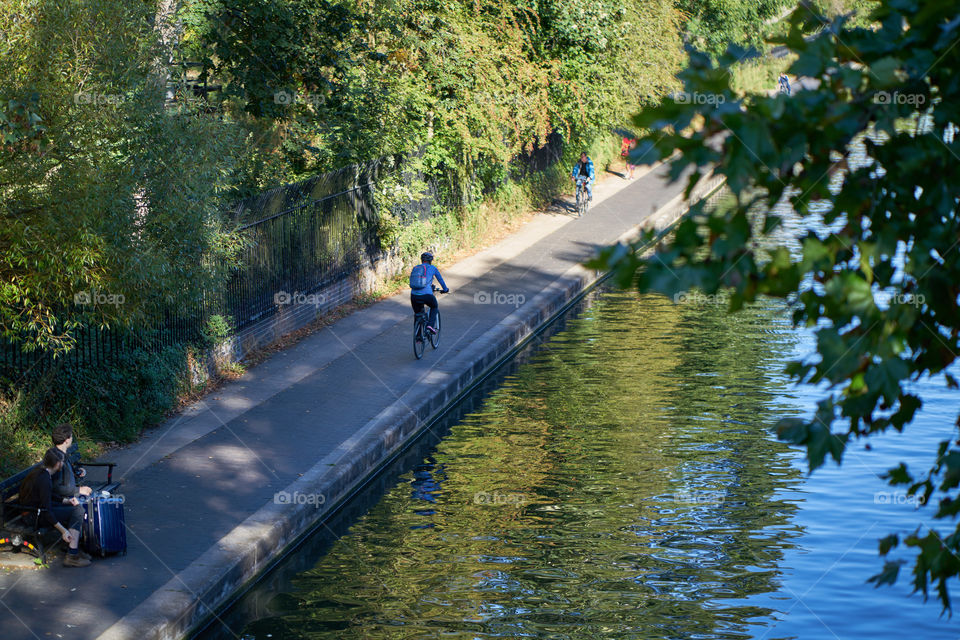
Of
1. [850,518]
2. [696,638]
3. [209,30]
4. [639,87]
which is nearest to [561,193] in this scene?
[639,87]

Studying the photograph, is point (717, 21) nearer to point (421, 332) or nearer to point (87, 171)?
point (421, 332)

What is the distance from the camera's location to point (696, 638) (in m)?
8.39

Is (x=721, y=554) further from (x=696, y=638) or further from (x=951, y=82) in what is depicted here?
(x=951, y=82)

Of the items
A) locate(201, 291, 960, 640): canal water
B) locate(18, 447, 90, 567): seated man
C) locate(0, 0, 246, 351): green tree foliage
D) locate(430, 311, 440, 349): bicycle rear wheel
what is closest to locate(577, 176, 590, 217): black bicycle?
locate(201, 291, 960, 640): canal water

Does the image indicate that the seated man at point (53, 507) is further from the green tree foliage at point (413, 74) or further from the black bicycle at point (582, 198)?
the black bicycle at point (582, 198)

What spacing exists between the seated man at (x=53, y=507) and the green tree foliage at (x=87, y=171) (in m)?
1.74

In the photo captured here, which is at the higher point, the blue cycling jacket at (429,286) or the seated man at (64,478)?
the blue cycling jacket at (429,286)

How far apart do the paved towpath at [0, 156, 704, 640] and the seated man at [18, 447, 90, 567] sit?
15 centimetres

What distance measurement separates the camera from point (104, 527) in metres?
8.65

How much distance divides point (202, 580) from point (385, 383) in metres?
6.41

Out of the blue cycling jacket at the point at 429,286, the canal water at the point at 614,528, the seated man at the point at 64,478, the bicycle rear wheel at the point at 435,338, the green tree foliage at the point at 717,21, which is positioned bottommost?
the canal water at the point at 614,528

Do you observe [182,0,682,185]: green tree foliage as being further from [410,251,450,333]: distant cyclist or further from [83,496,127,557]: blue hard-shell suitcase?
[83,496,127,557]: blue hard-shell suitcase

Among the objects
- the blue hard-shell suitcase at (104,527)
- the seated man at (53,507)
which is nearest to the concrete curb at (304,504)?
the blue hard-shell suitcase at (104,527)

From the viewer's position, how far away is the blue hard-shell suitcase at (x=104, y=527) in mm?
8609
